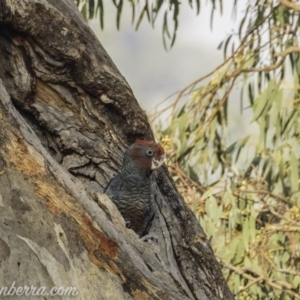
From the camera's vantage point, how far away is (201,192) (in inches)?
186

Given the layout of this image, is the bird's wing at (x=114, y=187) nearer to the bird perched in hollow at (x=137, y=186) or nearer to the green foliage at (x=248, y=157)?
the bird perched in hollow at (x=137, y=186)

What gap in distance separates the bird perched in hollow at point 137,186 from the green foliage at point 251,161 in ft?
5.27

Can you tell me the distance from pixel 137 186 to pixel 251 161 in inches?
92.4

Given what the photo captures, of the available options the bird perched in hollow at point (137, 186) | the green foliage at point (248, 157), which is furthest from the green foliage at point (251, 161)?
the bird perched in hollow at point (137, 186)

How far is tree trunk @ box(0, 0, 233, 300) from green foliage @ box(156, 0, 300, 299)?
1.73 meters

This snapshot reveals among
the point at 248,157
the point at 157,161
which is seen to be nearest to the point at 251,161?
the point at 248,157

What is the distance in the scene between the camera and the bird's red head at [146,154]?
103 inches

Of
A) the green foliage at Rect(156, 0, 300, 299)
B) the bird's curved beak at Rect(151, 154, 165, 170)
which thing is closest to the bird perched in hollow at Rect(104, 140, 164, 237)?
the bird's curved beak at Rect(151, 154, 165, 170)

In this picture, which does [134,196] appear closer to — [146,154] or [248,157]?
[146,154]

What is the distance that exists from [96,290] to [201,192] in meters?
2.79

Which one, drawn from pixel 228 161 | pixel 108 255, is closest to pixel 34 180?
pixel 108 255

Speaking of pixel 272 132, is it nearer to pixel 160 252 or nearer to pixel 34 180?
pixel 160 252

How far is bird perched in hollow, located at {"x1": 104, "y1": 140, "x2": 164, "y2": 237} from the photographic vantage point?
8.50 ft

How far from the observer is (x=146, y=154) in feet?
8.68
